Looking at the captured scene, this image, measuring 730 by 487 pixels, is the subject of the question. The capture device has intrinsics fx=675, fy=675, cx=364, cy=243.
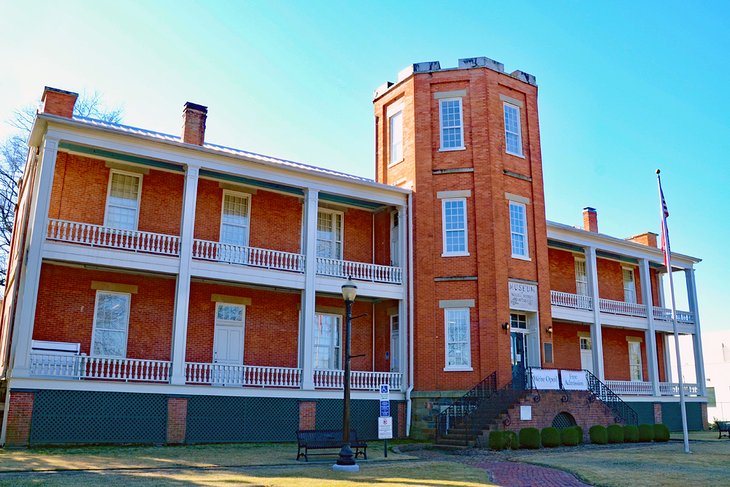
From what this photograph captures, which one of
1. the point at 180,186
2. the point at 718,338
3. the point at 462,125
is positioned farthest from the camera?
the point at 718,338

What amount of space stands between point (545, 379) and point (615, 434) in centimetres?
297

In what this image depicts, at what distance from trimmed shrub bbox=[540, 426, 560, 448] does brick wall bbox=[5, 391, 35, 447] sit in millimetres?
14303

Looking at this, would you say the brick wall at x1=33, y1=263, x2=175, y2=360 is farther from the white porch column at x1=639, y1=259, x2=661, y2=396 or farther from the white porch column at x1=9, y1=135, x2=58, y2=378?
the white porch column at x1=639, y1=259, x2=661, y2=396

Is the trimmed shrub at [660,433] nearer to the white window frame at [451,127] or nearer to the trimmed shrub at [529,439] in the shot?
the trimmed shrub at [529,439]

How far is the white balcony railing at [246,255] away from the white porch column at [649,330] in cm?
1710

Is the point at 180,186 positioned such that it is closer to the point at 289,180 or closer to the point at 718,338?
the point at 289,180

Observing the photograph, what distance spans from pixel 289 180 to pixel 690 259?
21.9m

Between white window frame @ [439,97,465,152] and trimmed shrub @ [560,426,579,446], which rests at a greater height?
white window frame @ [439,97,465,152]

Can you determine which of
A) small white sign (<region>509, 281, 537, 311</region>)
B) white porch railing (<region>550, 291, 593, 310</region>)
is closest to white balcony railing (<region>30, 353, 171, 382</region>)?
small white sign (<region>509, 281, 537, 311</region>)

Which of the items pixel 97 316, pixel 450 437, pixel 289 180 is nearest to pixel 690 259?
pixel 450 437

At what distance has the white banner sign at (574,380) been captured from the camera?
74.9 feet

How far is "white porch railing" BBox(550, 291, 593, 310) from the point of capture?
27.8 meters

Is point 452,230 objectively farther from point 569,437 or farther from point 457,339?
point 569,437

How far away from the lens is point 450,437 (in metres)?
20.8
